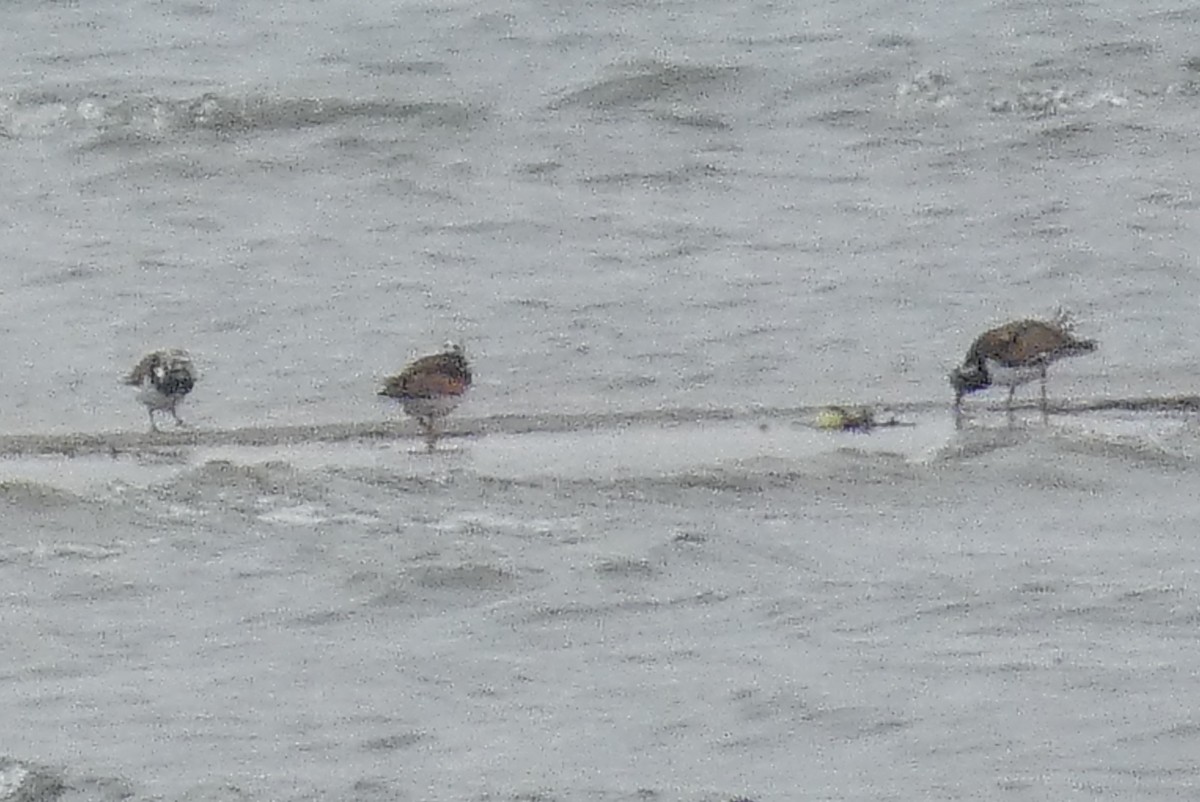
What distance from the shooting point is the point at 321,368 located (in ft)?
30.1

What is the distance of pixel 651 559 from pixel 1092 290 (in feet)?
11.9

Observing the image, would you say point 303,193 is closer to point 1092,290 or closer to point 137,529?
point 1092,290

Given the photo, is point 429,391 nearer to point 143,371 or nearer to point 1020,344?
point 143,371

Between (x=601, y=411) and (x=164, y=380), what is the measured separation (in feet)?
3.85

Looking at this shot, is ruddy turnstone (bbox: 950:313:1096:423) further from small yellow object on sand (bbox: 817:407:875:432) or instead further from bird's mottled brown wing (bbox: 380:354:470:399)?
bird's mottled brown wing (bbox: 380:354:470:399)

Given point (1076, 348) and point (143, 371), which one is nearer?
point (1076, 348)

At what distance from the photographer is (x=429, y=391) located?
25.0 ft

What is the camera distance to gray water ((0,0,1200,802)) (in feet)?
18.2

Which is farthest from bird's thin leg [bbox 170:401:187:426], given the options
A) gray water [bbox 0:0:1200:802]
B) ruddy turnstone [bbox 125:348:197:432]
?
gray water [bbox 0:0:1200:802]

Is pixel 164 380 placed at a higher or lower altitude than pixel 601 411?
higher

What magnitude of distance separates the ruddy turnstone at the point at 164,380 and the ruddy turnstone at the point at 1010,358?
191 cm

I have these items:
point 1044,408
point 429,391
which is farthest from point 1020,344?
point 429,391

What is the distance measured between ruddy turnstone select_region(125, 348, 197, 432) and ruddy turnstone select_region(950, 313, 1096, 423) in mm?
1914

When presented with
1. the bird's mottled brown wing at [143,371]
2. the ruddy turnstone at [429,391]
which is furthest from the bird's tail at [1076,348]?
the bird's mottled brown wing at [143,371]
